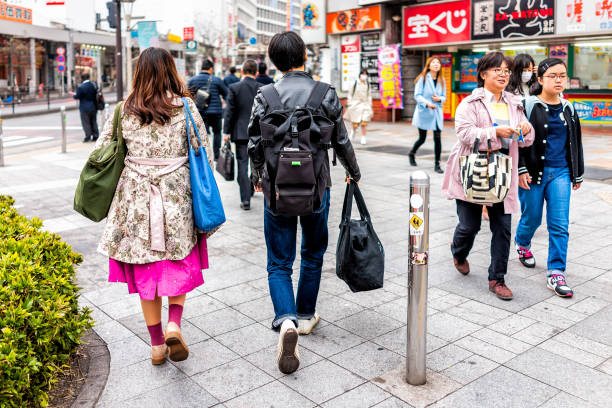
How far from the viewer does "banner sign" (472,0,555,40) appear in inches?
618

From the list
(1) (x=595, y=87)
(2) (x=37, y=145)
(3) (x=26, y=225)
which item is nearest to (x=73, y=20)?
(2) (x=37, y=145)

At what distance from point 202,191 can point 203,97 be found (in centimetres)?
691

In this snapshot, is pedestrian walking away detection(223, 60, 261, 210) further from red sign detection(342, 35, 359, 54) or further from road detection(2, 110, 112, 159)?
red sign detection(342, 35, 359, 54)

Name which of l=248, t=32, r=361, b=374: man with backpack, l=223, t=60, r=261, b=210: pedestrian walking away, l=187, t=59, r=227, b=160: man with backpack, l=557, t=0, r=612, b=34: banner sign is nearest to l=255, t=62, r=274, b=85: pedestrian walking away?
l=223, t=60, r=261, b=210: pedestrian walking away

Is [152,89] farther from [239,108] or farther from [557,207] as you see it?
[239,108]

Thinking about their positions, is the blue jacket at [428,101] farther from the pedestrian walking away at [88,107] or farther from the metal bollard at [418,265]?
the pedestrian walking away at [88,107]

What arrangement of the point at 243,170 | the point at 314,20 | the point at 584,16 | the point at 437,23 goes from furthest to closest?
1. the point at 314,20
2. the point at 437,23
3. the point at 584,16
4. the point at 243,170

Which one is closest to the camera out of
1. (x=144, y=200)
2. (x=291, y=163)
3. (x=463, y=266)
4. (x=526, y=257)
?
(x=291, y=163)

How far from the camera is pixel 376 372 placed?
3521 millimetres

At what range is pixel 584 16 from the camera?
589 inches

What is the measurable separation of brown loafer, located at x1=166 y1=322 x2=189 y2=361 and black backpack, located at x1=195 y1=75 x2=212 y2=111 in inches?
277

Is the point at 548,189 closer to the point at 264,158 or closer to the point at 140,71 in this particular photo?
the point at 264,158

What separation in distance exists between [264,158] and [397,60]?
16.2 metres

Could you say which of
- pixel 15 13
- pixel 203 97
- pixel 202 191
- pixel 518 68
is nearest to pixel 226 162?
pixel 203 97
